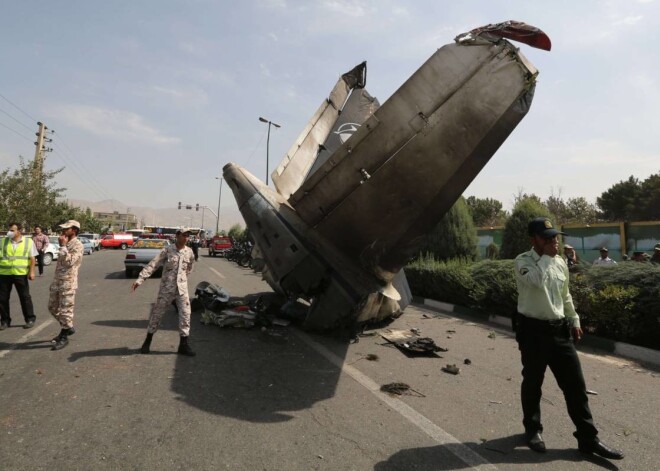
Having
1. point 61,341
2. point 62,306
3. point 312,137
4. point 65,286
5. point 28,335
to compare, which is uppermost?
point 312,137

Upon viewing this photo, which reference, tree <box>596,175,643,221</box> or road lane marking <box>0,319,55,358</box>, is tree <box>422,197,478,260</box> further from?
tree <box>596,175,643,221</box>

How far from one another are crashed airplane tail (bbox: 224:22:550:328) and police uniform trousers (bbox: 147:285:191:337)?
1.70m

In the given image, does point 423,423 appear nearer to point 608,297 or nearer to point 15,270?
point 608,297

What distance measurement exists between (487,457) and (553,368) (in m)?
0.95

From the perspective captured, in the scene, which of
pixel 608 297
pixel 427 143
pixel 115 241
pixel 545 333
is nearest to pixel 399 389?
pixel 545 333

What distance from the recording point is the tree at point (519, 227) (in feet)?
42.3

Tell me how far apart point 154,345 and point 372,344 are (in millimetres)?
3338

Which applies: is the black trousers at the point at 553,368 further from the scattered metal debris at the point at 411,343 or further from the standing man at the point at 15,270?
the standing man at the point at 15,270

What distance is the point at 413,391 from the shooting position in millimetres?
4418

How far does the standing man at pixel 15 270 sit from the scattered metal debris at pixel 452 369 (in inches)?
266

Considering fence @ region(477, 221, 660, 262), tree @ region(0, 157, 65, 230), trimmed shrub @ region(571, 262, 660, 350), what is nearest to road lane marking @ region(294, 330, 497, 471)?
trimmed shrub @ region(571, 262, 660, 350)

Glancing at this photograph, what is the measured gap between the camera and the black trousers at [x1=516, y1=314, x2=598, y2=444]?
3211 mm

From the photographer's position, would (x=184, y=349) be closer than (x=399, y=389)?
No

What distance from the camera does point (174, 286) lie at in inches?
221
